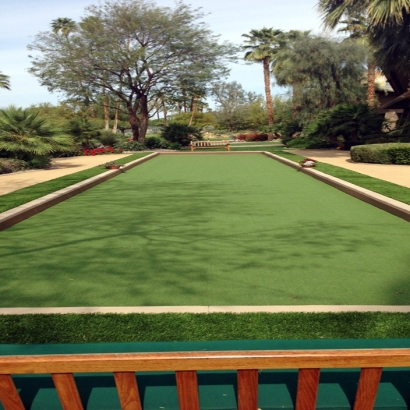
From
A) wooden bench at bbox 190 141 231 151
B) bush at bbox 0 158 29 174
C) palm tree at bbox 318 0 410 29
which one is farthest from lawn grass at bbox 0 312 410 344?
wooden bench at bbox 190 141 231 151

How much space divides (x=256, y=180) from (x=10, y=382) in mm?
11756

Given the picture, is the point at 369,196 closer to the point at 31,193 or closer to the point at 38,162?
the point at 31,193

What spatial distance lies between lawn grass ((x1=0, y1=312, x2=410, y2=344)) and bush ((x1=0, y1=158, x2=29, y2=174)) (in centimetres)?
1434

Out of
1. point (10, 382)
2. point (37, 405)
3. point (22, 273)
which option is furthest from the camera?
point (22, 273)

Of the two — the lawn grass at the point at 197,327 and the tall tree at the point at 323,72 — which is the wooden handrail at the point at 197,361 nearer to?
the lawn grass at the point at 197,327

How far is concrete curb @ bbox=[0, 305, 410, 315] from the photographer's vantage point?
146 inches

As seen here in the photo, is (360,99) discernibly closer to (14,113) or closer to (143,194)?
(14,113)

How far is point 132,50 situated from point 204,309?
30.6m

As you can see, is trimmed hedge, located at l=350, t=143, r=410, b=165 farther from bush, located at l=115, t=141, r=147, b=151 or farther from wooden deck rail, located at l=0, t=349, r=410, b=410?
bush, located at l=115, t=141, r=147, b=151

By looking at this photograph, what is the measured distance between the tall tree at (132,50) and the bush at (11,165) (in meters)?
15.4

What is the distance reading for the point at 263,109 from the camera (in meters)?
67.3

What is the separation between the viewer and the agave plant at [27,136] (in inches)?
709

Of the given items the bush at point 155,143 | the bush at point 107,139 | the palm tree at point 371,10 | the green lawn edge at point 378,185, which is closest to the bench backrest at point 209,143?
the bush at point 155,143

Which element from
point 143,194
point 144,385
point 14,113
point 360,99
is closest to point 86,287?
point 144,385
